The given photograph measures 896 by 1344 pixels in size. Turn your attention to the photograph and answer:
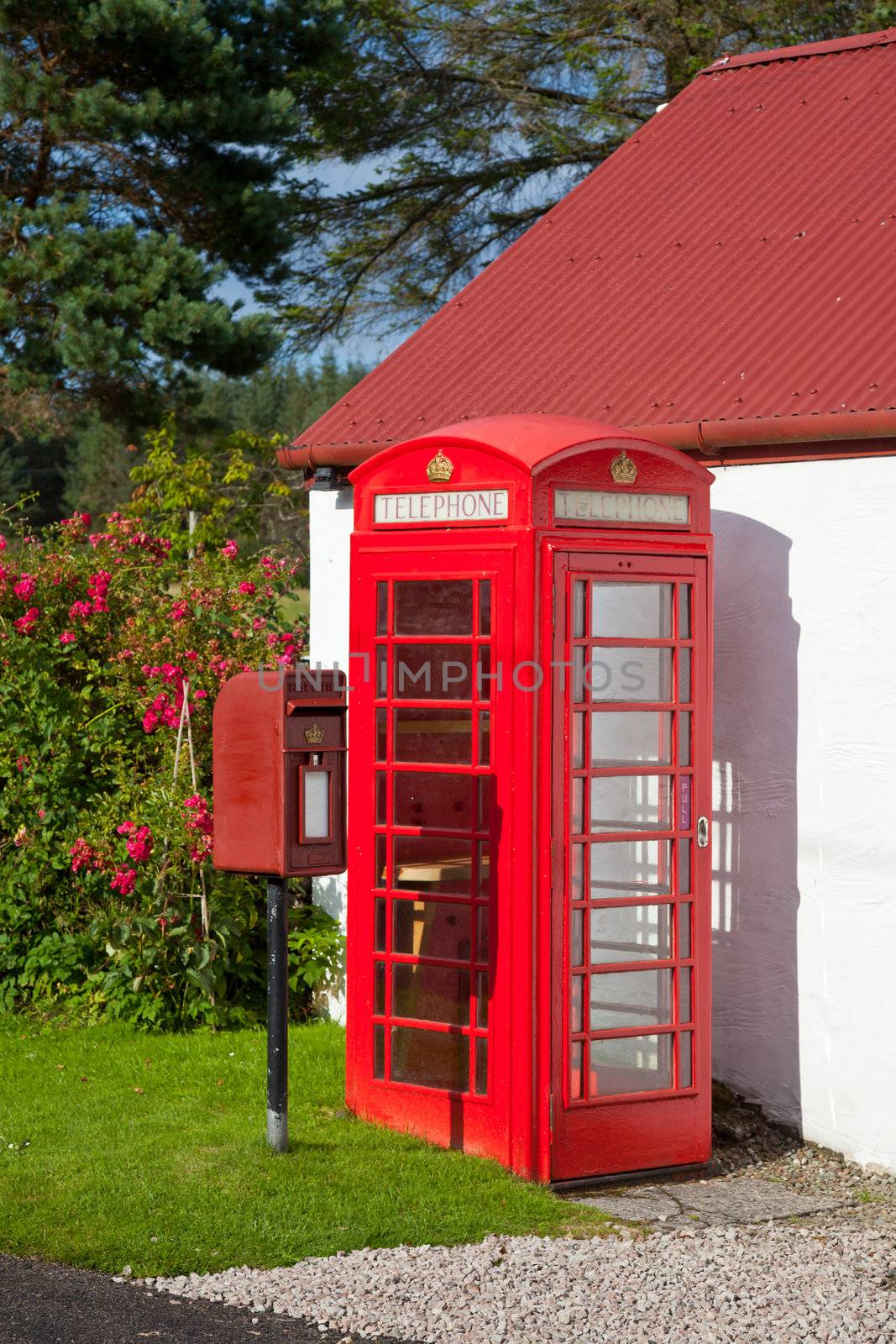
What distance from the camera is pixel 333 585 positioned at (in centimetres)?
865

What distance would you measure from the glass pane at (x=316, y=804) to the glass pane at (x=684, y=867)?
1.44 m

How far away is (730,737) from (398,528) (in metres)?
1.97

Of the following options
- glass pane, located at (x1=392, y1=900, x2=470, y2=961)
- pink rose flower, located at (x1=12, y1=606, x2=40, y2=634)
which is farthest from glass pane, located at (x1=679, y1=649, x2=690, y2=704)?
pink rose flower, located at (x1=12, y1=606, x2=40, y2=634)

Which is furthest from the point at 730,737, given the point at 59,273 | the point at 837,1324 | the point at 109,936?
the point at 59,273

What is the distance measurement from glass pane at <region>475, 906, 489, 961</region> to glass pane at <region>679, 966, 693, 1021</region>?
2.67 feet

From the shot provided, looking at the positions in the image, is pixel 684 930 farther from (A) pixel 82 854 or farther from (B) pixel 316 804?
(A) pixel 82 854

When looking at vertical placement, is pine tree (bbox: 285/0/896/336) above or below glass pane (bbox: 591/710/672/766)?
above


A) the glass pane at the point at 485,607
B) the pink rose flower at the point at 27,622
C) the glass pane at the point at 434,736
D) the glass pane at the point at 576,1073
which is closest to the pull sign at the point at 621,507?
the glass pane at the point at 485,607

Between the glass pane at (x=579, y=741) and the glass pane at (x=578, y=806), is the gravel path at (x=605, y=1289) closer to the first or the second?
the glass pane at (x=578, y=806)

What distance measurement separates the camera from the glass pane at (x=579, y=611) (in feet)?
20.0

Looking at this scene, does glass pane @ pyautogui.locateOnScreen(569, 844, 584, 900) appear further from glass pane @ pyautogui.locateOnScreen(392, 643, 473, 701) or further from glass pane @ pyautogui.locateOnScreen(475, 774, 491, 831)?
glass pane @ pyautogui.locateOnScreen(392, 643, 473, 701)

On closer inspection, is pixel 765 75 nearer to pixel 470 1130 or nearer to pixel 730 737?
pixel 730 737

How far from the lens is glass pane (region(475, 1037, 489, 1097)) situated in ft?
20.3

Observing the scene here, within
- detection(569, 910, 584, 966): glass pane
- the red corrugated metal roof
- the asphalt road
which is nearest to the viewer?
the asphalt road
